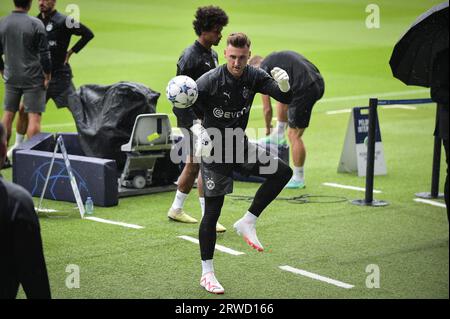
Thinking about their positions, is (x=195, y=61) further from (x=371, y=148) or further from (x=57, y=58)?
(x=57, y=58)

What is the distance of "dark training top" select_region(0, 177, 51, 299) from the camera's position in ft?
14.5

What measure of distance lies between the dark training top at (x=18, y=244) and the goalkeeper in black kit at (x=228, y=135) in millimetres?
2841

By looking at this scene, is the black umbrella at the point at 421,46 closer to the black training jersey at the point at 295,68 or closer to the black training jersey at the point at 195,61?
the black training jersey at the point at 195,61

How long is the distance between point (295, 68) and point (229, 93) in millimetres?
4292

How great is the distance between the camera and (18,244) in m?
4.45

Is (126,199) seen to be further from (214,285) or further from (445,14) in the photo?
(445,14)

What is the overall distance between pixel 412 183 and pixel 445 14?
458 centimetres

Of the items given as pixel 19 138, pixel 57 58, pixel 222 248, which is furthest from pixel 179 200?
pixel 57 58

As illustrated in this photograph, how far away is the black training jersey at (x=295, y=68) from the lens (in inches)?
451

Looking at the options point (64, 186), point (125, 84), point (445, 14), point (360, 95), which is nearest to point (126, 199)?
point (64, 186)

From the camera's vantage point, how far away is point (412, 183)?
1170cm

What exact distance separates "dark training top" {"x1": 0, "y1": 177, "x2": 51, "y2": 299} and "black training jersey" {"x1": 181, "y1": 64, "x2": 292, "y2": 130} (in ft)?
10.2

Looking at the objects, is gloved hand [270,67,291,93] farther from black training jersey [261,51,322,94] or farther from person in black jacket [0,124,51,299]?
black training jersey [261,51,322,94]

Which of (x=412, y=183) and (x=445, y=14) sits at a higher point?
(x=445, y=14)
